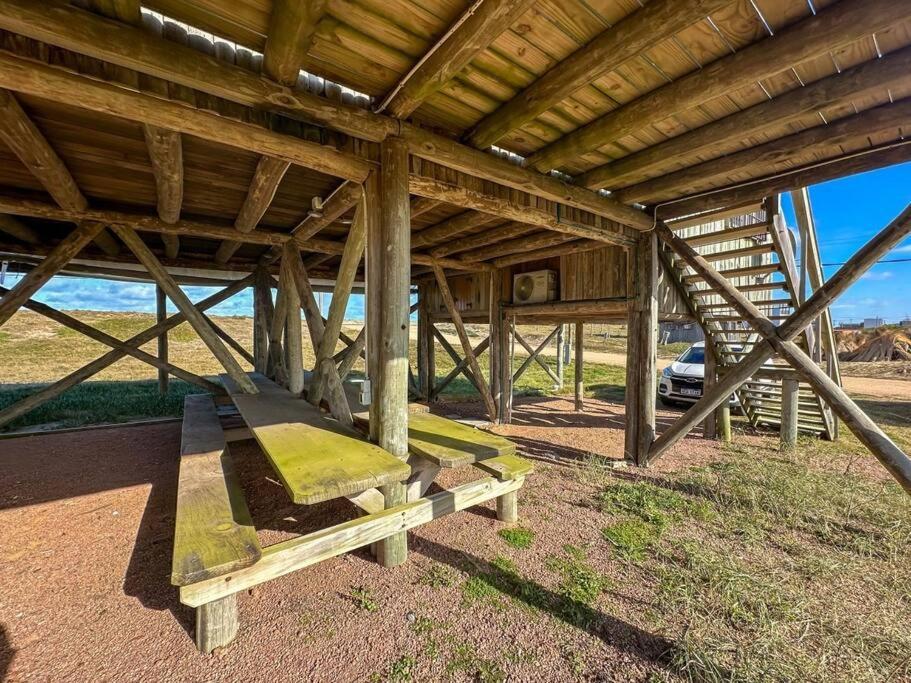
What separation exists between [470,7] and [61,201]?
5022 millimetres

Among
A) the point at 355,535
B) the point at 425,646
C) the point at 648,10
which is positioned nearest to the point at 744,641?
the point at 425,646

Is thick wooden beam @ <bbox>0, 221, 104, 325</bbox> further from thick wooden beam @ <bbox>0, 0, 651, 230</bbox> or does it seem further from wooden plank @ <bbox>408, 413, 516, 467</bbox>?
wooden plank @ <bbox>408, 413, 516, 467</bbox>

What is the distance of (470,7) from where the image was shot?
186 centimetres

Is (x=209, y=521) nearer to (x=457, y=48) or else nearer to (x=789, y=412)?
(x=457, y=48)

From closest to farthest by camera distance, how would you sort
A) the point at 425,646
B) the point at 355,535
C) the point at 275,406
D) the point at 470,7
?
the point at 470,7, the point at 425,646, the point at 355,535, the point at 275,406

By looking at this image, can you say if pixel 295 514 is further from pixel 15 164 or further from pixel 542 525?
pixel 15 164

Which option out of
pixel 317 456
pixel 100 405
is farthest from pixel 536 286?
pixel 100 405

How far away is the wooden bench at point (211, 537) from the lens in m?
1.90

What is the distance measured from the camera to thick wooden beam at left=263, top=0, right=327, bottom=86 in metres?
1.74

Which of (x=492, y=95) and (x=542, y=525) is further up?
(x=492, y=95)

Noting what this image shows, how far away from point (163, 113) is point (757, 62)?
3.65m

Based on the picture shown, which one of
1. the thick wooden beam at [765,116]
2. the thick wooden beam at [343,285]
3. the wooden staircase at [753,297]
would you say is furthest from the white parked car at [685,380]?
the thick wooden beam at [343,285]

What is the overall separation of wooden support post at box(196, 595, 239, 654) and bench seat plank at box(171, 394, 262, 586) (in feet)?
0.98

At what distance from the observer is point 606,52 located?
208 cm
